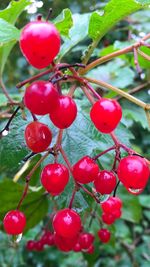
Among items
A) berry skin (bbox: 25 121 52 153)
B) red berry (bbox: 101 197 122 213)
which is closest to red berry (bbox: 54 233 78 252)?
red berry (bbox: 101 197 122 213)

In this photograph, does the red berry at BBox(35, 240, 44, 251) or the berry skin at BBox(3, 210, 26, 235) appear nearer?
the berry skin at BBox(3, 210, 26, 235)

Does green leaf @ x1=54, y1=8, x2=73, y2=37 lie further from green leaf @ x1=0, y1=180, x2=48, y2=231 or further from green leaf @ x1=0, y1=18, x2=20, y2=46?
green leaf @ x1=0, y1=180, x2=48, y2=231

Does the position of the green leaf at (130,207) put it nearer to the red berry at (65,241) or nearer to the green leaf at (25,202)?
the green leaf at (25,202)

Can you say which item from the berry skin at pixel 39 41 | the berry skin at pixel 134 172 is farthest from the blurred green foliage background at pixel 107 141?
the berry skin at pixel 39 41

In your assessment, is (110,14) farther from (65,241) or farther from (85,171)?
(65,241)

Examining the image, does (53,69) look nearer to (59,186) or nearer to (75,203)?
(59,186)

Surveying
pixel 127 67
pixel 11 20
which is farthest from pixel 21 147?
pixel 127 67

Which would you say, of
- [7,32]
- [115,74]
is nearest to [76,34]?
[7,32]
